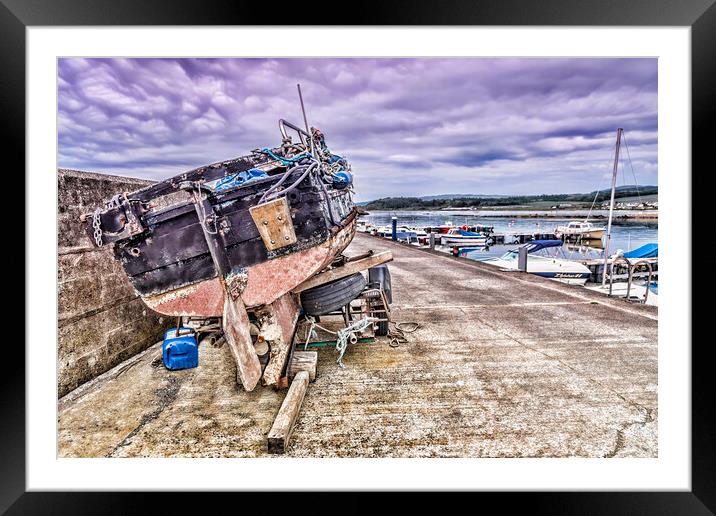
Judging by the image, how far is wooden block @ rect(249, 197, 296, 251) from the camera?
2896 mm

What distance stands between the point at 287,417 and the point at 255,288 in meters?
1.09

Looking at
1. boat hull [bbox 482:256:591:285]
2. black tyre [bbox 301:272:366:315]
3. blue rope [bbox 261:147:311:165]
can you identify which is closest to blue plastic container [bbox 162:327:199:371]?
black tyre [bbox 301:272:366:315]

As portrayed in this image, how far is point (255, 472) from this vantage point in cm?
241

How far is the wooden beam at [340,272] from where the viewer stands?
3570mm

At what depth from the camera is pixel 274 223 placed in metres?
2.95

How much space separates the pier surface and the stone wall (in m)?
0.21

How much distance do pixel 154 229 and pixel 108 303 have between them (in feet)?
4.23

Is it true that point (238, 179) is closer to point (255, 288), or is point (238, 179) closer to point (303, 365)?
point (255, 288)

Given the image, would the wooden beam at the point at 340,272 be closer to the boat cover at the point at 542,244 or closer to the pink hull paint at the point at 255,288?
the pink hull paint at the point at 255,288

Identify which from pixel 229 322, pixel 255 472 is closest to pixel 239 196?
pixel 229 322
